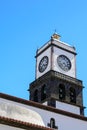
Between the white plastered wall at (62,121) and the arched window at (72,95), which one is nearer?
the white plastered wall at (62,121)

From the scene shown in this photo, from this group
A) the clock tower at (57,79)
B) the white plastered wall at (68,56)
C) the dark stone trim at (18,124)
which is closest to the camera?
the dark stone trim at (18,124)

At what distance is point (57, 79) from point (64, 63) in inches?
122

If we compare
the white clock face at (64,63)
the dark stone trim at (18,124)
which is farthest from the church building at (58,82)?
the dark stone trim at (18,124)

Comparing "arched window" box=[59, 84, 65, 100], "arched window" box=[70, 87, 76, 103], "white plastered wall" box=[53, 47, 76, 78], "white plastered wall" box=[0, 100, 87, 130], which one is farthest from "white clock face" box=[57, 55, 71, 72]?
"white plastered wall" box=[0, 100, 87, 130]

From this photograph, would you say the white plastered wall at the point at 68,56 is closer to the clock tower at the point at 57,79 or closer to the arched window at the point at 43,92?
the clock tower at the point at 57,79

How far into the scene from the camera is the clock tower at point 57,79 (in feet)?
128

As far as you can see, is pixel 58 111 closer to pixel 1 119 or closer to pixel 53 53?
pixel 53 53

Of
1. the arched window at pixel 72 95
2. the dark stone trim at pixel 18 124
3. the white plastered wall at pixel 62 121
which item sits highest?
the arched window at pixel 72 95

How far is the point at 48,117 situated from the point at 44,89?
11.1 meters

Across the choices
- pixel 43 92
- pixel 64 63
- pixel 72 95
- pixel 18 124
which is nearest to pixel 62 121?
pixel 43 92

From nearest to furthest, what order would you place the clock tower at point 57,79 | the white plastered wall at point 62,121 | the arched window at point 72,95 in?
1. the white plastered wall at point 62,121
2. the clock tower at point 57,79
3. the arched window at point 72,95

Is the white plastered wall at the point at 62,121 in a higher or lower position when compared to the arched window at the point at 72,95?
lower

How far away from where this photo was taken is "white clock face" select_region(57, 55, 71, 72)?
138 ft

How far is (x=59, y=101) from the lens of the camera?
38500 mm
